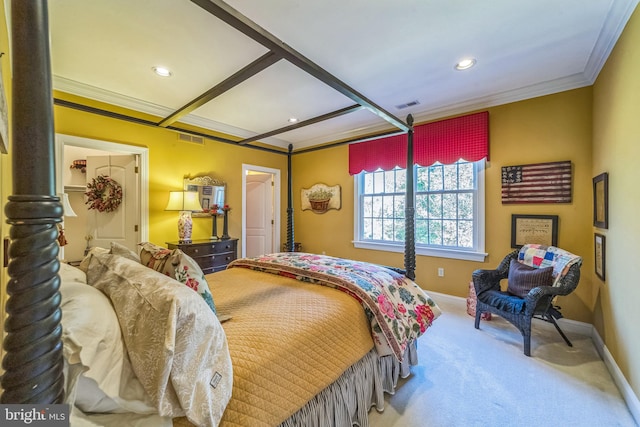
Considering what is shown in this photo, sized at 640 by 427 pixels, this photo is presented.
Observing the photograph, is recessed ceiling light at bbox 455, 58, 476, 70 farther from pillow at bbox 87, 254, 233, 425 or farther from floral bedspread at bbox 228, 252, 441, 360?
pillow at bbox 87, 254, 233, 425

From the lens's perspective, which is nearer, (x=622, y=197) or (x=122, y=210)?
(x=622, y=197)

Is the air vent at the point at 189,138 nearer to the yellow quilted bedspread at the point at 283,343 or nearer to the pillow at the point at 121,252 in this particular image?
the pillow at the point at 121,252

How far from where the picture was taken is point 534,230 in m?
2.94

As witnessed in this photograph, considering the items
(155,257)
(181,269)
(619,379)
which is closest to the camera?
(181,269)

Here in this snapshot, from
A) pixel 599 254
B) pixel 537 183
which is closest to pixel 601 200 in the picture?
pixel 599 254

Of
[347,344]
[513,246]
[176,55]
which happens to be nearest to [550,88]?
[513,246]

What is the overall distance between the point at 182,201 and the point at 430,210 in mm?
3399

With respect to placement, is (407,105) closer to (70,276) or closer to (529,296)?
(529,296)

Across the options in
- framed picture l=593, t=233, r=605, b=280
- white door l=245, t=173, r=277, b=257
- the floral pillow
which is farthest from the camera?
white door l=245, t=173, r=277, b=257

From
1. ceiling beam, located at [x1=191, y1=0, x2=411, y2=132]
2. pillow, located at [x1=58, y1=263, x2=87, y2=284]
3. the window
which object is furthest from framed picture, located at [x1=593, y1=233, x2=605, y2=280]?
pillow, located at [x1=58, y1=263, x2=87, y2=284]

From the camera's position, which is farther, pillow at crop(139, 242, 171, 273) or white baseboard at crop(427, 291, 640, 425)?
white baseboard at crop(427, 291, 640, 425)

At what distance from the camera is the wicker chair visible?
7.43 feet

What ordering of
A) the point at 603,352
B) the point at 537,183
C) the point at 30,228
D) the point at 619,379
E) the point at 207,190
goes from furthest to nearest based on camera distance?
the point at 207,190 → the point at 537,183 → the point at 603,352 → the point at 619,379 → the point at 30,228

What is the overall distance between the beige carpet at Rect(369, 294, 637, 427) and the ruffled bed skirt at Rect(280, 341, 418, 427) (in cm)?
10
